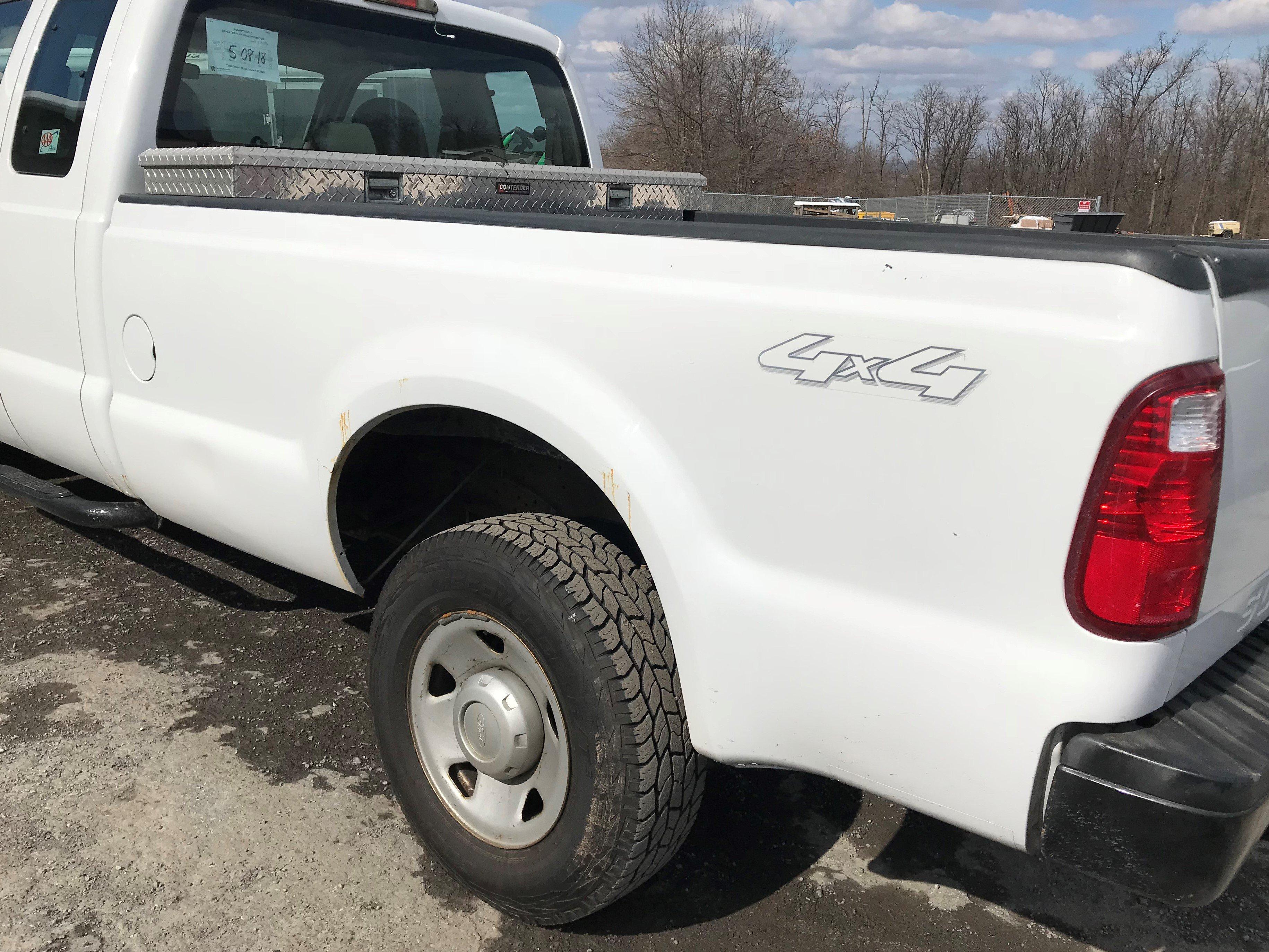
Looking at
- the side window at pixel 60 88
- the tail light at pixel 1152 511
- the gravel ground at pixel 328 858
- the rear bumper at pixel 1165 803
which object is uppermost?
the side window at pixel 60 88

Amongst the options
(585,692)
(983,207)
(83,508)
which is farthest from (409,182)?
(983,207)

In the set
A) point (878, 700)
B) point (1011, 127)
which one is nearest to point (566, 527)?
point (878, 700)

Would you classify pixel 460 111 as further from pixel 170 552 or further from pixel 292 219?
pixel 170 552

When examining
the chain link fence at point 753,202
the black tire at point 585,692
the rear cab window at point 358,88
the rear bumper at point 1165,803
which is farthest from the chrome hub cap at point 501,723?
the chain link fence at point 753,202

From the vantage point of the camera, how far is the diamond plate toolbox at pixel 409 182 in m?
2.85

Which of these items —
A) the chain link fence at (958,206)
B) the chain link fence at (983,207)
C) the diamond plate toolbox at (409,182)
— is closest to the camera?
the diamond plate toolbox at (409,182)

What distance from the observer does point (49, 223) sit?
3264mm

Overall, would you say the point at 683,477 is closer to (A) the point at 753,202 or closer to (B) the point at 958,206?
(A) the point at 753,202

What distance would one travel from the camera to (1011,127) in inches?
1661

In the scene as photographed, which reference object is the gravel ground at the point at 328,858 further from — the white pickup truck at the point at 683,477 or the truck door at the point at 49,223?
the truck door at the point at 49,223

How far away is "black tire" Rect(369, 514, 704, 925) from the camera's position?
199 cm

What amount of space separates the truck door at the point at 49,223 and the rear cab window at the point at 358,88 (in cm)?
29

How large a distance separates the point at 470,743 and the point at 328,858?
591mm

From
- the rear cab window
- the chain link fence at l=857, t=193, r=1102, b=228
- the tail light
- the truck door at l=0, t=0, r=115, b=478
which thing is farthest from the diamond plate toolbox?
the chain link fence at l=857, t=193, r=1102, b=228
